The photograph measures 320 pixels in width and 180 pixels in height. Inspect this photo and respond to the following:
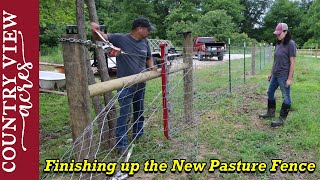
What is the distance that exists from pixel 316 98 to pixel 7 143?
272 inches

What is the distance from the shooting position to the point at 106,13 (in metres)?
44.4

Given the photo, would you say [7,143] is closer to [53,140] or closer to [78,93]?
[78,93]

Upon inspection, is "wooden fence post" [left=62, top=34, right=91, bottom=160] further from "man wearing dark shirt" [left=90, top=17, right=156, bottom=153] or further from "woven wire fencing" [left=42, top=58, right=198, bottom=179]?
"man wearing dark shirt" [left=90, top=17, right=156, bottom=153]

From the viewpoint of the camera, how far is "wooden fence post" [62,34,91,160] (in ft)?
8.27

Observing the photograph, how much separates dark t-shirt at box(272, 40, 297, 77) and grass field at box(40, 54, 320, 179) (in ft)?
2.78

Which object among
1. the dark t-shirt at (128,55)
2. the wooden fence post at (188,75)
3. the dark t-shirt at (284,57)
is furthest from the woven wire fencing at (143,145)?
the dark t-shirt at (284,57)

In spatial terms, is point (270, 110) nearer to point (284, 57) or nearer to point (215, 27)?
point (284, 57)

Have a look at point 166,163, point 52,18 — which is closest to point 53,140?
point 166,163

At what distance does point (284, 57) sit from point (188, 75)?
1575 mm

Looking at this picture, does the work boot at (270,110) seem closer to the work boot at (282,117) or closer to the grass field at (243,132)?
the grass field at (243,132)

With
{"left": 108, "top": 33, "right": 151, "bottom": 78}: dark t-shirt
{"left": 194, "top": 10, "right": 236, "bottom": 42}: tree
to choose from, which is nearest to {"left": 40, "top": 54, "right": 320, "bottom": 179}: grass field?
{"left": 108, "top": 33, "right": 151, "bottom": 78}: dark t-shirt

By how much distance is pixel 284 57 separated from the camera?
18.5 ft

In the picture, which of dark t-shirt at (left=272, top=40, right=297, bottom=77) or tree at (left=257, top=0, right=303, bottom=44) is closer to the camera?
dark t-shirt at (left=272, top=40, right=297, bottom=77)

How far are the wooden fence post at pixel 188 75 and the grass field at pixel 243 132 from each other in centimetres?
33
